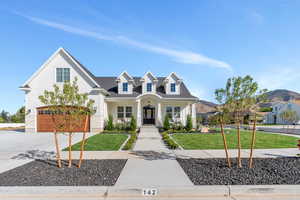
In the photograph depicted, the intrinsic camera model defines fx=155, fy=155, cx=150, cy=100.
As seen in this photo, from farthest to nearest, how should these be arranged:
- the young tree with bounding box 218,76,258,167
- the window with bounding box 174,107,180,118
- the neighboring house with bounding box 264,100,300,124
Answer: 1. the neighboring house with bounding box 264,100,300,124
2. the window with bounding box 174,107,180,118
3. the young tree with bounding box 218,76,258,167

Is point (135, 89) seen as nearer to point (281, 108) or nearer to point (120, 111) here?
point (120, 111)

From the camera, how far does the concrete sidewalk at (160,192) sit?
3.69 metres

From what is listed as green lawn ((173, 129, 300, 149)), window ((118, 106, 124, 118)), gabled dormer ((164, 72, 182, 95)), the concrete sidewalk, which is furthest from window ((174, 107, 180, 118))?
the concrete sidewalk

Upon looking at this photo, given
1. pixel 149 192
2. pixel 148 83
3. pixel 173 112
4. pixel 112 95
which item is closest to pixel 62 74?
pixel 112 95

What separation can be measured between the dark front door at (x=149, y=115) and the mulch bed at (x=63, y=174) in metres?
13.5

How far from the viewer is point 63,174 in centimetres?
477

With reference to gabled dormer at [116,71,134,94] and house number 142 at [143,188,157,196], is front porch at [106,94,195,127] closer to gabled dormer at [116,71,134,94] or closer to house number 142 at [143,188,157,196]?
gabled dormer at [116,71,134,94]

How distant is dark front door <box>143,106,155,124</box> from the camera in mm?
19438

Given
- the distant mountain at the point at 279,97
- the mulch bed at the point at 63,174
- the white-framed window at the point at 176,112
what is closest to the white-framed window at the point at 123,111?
the white-framed window at the point at 176,112

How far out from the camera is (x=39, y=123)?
16016mm

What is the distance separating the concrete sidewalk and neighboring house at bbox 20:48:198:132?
1236 cm

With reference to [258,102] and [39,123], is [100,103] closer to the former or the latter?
[39,123]

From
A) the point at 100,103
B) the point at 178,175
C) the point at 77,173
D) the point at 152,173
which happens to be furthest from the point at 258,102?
the point at 100,103

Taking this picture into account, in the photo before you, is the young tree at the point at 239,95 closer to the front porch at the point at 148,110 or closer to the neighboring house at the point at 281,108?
the front porch at the point at 148,110
